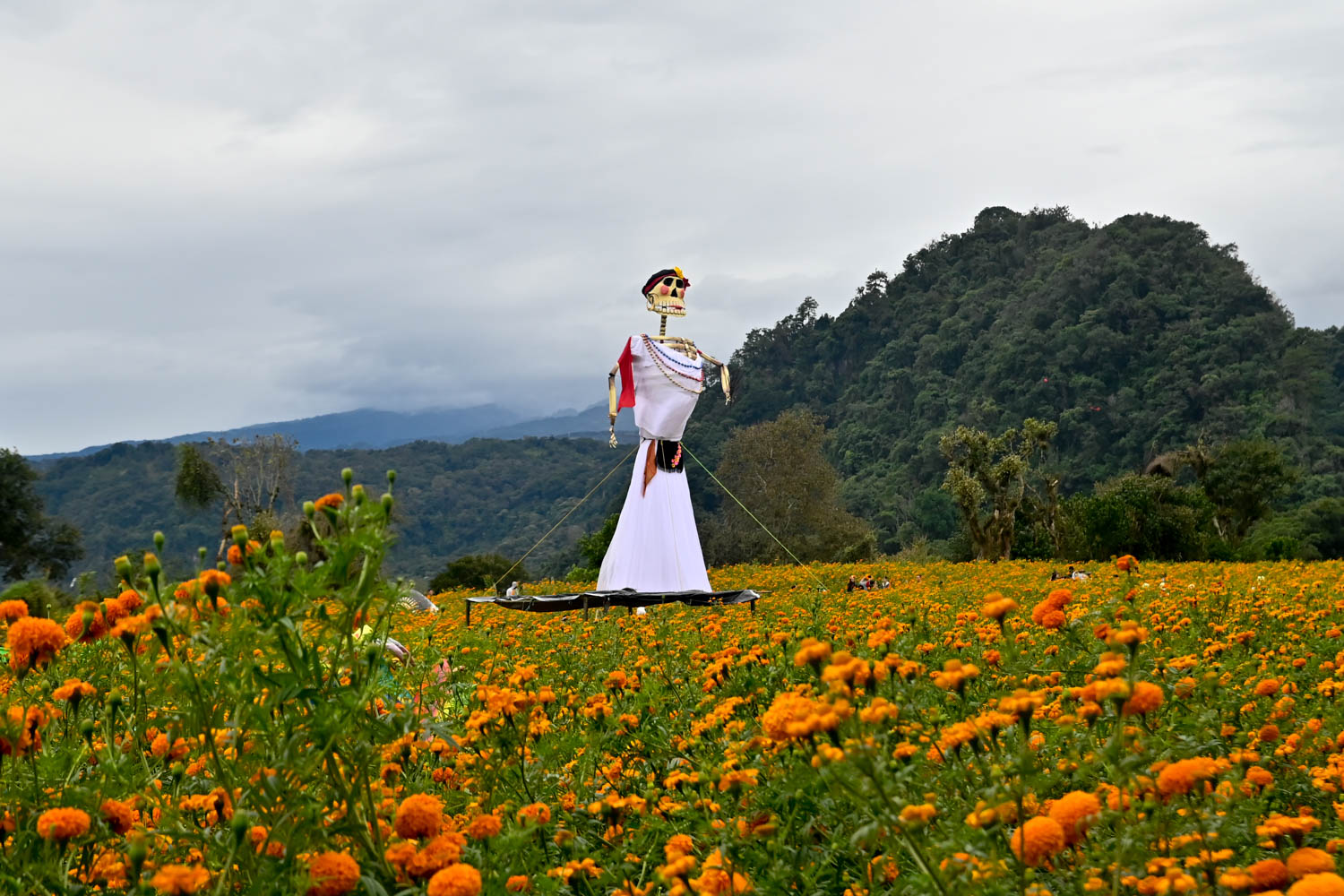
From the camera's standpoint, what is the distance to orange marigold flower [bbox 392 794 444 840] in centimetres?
184

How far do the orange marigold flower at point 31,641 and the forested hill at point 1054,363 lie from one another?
38.1 m

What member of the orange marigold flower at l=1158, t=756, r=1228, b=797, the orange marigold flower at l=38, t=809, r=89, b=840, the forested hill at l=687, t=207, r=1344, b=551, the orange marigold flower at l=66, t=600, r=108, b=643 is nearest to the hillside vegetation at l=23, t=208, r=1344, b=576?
the forested hill at l=687, t=207, r=1344, b=551

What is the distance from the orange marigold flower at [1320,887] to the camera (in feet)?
4.55

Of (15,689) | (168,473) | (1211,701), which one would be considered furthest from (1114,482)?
(168,473)

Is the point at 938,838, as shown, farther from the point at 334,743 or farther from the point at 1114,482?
the point at 1114,482

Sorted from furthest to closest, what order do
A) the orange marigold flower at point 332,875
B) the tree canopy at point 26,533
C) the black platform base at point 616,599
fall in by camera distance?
the tree canopy at point 26,533 → the black platform base at point 616,599 → the orange marigold flower at point 332,875

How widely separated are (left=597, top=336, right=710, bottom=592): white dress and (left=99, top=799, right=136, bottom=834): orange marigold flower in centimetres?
896

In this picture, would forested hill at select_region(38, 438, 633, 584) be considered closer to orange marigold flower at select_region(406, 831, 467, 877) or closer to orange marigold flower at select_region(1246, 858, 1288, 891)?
orange marigold flower at select_region(406, 831, 467, 877)

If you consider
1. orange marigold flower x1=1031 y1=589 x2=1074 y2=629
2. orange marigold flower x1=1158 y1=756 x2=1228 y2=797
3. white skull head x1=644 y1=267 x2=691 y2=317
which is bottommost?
orange marigold flower x1=1158 y1=756 x2=1228 y2=797

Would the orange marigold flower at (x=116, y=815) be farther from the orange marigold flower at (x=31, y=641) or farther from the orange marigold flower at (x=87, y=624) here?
the orange marigold flower at (x=31, y=641)

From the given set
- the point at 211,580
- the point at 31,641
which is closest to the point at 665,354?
the point at 31,641

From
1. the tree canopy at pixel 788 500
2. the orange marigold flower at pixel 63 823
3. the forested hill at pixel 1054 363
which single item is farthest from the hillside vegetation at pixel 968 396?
the orange marigold flower at pixel 63 823

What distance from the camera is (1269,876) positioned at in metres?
1.57

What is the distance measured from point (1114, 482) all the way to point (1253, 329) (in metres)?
23.9
